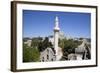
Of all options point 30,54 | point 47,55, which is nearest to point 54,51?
point 47,55

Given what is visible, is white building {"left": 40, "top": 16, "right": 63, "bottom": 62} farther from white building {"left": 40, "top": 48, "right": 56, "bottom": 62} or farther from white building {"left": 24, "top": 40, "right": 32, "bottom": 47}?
white building {"left": 24, "top": 40, "right": 32, "bottom": 47}

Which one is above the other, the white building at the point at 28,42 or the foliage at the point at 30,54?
the white building at the point at 28,42

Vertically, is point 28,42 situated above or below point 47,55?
above

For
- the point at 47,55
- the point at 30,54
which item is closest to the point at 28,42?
the point at 30,54

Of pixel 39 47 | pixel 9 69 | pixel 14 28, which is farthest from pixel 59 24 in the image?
pixel 9 69

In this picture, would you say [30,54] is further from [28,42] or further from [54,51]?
[54,51]

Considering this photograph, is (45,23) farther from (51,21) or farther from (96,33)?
(96,33)

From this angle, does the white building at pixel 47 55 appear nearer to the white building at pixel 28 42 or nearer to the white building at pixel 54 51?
the white building at pixel 54 51

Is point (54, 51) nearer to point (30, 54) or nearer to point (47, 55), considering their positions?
point (47, 55)

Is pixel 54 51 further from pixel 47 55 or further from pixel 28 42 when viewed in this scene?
pixel 28 42

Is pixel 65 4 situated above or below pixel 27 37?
above

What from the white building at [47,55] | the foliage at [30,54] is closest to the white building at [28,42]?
the foliage at [30,54]
